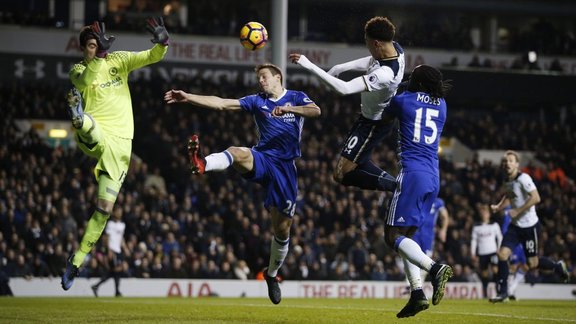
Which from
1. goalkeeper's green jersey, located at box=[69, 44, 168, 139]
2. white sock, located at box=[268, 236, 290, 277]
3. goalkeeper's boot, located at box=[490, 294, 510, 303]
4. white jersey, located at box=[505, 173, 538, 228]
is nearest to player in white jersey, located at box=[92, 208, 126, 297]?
goalkeeper's boot, located at box=[490, 294, 510, 303]

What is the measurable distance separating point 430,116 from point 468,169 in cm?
2221

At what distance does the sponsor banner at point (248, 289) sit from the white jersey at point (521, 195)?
7.28 m

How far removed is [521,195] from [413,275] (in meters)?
7.45

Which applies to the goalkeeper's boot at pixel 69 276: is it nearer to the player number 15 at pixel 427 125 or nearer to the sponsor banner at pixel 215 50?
the player number 15 at pixel 427 125

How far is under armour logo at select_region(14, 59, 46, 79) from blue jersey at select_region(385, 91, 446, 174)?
997 inches

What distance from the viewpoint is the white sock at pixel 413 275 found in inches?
448

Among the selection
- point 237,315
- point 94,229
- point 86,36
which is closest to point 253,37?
point 86,36

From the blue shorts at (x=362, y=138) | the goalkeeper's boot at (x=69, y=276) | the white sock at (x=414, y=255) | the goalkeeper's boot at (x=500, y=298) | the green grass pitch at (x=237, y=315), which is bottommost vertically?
the goalkeeper's boot at (x=500, y=298)

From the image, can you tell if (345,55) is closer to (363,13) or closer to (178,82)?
(363,13)

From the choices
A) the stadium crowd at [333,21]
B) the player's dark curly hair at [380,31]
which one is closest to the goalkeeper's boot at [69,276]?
the player's dark curly hair at [380,31]

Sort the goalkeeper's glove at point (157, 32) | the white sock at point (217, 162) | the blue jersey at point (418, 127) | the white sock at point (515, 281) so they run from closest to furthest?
the blue jersey at point (418, 127)
the white sock at point (217, 162)
the goalkeeper's glove at point (157, 32)
the white sock at point (515, 281)

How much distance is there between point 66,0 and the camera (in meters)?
37.2

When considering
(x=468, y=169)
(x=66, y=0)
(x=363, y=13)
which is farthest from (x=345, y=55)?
(x=66, y=0)

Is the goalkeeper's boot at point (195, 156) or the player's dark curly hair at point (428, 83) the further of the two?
the goalkeeper's boot at point (195, 156)
